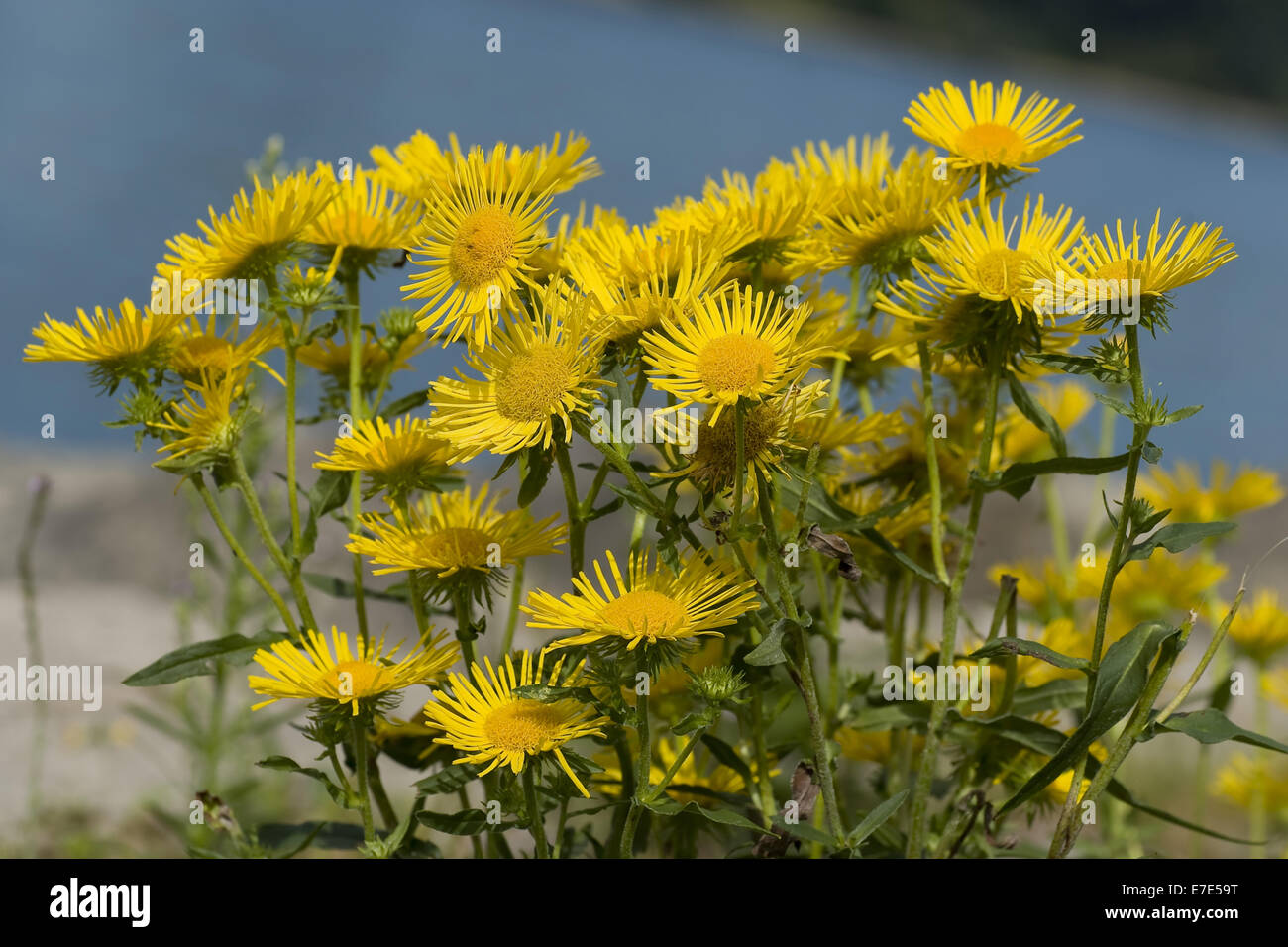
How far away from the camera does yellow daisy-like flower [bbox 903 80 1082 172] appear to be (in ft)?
3.45

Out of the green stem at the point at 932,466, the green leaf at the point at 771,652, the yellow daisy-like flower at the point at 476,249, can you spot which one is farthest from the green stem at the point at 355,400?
the green stem at the point at 932,466

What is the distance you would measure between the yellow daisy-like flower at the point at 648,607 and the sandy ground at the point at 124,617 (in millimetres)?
994

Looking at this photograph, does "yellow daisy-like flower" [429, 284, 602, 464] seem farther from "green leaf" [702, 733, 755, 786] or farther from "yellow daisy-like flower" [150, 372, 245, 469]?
"green leaf" [702, 733, 755, 786]

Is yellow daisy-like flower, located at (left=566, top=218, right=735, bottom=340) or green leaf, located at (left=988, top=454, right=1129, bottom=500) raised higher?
yellow daisy-like flower, located at (left=566, top=218, right=735, bottom=340)

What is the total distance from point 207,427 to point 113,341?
0.11 metres

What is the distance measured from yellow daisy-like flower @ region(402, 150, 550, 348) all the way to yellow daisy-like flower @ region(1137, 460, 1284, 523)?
1.06m

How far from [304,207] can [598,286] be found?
260 millimetres

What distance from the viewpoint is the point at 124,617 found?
11.4ft

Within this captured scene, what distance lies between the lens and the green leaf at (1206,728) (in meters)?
0.90

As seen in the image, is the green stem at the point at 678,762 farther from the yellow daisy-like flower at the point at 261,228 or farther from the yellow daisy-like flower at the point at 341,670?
the yellow daisy-like flower at the point at 261,228

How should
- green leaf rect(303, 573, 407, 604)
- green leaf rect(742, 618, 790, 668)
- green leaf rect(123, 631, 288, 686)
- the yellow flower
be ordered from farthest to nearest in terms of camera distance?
1. the yellow flower
2. green leaf rect(303, 573, 407, 604)
3. green leaf rect(123, 631, 288, 686)
4. green leaf rect(742, 618, 790, 668)

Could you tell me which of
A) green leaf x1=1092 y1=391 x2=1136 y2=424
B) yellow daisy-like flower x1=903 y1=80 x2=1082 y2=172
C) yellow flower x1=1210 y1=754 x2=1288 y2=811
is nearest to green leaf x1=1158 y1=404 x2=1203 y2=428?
green leaf x1=1092 y1=391 x2=1136 y2=424
